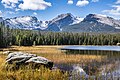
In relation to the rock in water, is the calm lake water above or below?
below

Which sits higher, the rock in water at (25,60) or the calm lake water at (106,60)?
A: the rock in water at (25,60)

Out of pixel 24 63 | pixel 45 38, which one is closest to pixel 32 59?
pixel 24 63

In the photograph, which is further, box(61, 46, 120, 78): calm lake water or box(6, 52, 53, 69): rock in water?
box(61, 46, 120, 78): calm lake water

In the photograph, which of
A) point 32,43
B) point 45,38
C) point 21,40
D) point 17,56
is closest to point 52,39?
point 45,38

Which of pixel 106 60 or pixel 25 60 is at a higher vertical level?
pixel 25 60

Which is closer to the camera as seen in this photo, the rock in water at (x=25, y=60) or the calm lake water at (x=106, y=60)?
the rock in water at (x=25, y=60)

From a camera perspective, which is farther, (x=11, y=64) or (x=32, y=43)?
(x=32, y=43)

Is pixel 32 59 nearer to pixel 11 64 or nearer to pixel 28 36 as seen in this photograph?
pixel 11 64

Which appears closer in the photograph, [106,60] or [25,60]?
[25,60]

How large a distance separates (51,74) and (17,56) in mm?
8217

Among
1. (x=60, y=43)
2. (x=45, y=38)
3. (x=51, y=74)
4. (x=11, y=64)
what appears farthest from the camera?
(x=60, y=43)

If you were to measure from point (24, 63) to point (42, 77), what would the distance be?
8.00m

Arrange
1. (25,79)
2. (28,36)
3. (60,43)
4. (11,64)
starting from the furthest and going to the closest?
1. (60,43)
2. (28,36)
3. (11,64)
4. (25,79)

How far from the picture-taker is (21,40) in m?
153
